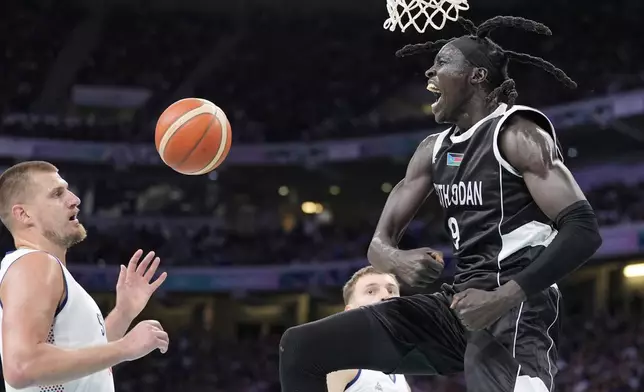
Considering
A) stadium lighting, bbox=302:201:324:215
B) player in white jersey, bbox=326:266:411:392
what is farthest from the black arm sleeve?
stadium lighting, bbox=302:201:324:215

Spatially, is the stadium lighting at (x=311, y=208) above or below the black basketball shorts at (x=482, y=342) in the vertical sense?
below

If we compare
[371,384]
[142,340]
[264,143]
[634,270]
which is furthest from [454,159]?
[264,143]

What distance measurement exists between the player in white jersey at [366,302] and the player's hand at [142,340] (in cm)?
206

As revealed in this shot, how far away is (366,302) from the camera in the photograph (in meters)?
5.55

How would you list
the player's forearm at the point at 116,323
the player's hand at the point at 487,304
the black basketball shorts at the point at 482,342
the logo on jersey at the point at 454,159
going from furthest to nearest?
1. the player's forearm at the point at 116,323
2. the logo on jersey at the point at 454,159
3. the black basketball shorts at the point at 482,342
4. the player's hand at the point at 487,304

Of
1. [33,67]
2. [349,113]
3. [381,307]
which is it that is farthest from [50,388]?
[33,67]

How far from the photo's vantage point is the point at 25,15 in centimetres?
2555

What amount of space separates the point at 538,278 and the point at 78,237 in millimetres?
2184

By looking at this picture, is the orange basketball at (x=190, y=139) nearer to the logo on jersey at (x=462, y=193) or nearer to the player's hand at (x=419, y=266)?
the logo on jersey at (x=462, y=193)

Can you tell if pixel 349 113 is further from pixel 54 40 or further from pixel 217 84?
pixel 54 40

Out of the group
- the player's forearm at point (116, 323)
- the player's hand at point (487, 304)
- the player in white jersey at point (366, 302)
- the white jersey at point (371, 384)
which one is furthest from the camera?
the white jersey at point (371, 384)

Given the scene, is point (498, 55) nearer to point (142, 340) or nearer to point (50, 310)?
point (142, 340)

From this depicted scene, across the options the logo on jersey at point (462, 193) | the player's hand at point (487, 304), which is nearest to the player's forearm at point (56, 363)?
the player's hand at point (487, 304)

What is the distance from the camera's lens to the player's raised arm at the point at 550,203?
3.25 meters
